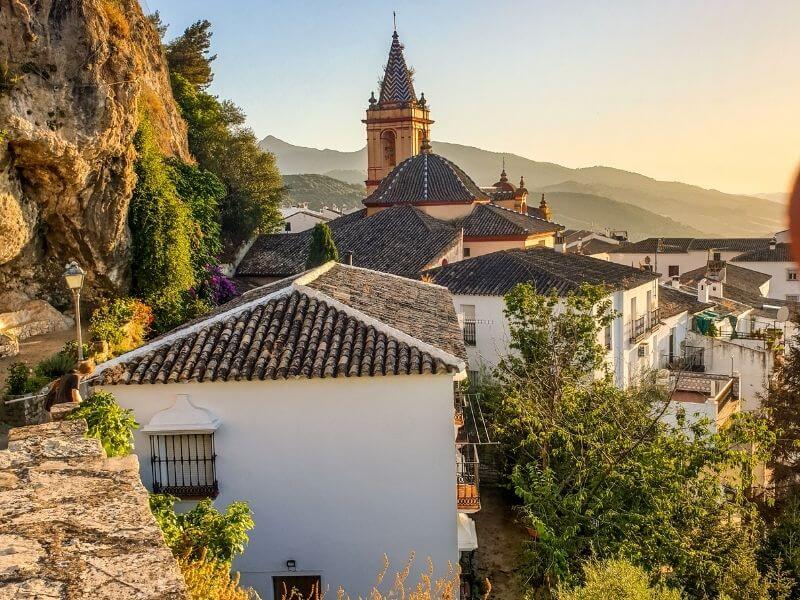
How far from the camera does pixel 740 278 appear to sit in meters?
50.9

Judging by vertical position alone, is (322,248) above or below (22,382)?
above

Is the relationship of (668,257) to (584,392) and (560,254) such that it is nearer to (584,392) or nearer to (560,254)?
(560,254)

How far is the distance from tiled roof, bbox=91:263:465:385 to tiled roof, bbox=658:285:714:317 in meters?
19.8

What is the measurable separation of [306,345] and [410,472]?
7.96ft

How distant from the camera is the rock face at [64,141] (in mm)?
15227

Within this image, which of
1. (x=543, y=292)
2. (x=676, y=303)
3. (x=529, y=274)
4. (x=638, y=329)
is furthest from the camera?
(x=676, y=303)

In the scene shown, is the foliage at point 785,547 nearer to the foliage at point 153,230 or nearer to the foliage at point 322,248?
the foliage at point 153,230

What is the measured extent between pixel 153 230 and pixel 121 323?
3594mm

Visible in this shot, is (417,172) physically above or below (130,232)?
above

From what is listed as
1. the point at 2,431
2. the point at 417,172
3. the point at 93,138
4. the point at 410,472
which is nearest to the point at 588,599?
the point at 410,472

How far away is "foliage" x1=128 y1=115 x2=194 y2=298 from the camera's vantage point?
20.7m

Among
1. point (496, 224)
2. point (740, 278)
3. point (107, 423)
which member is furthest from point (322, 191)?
point (107, 423)

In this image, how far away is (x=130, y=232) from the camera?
818 inches

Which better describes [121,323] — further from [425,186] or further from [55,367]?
[425,186]
